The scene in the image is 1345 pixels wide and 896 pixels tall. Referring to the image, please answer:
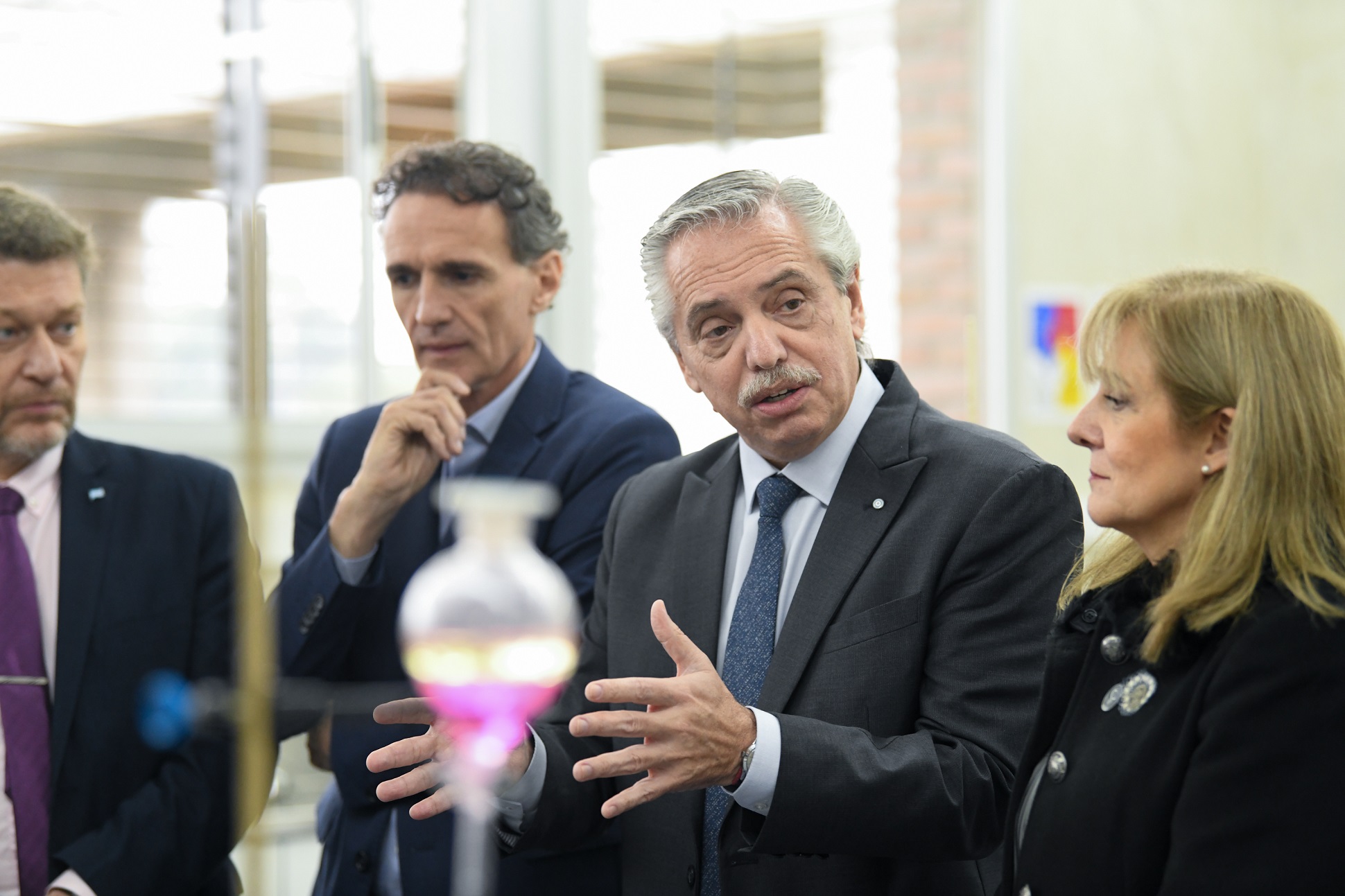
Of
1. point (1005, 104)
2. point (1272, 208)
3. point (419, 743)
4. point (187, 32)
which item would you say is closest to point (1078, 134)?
point (1005, 104)

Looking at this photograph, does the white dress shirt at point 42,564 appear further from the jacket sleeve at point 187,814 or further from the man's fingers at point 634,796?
the man's fingers at point 634,796

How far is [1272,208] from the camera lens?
17.2 ft

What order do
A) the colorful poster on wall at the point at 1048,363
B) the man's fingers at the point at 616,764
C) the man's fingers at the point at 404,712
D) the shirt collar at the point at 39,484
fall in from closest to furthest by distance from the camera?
the man's fingers at the point at 404,712 → the man's fingers at the point at 616,764 → the shirt collar at the point at 39,484 → the colorful poster on wall at the point at 1048,363

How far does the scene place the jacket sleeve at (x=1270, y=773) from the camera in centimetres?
124

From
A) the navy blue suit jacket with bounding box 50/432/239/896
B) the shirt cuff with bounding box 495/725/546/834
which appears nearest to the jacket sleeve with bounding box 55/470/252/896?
the navy blue suit jacket with bounding box 50/432/239/896

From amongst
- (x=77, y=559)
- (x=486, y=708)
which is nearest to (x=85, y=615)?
(x=77, y=559)

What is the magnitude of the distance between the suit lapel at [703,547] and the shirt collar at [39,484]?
0.92 meters

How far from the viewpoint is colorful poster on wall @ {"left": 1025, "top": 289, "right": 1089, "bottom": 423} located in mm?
Answer: 4672

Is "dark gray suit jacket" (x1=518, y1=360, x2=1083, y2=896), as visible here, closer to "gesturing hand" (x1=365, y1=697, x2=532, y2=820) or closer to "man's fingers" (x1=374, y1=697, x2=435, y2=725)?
"gesturing hand" (x1=365, y1=697, x2=532, y2=820)

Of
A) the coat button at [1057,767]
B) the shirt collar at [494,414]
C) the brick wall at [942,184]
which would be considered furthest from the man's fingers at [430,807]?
the brick wall at [942,184]

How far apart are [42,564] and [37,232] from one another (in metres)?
0.49

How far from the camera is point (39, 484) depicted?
1.98 metres

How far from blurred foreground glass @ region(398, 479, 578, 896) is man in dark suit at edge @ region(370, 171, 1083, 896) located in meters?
0.75

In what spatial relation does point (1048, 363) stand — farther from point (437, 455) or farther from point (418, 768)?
point (418, 768)
